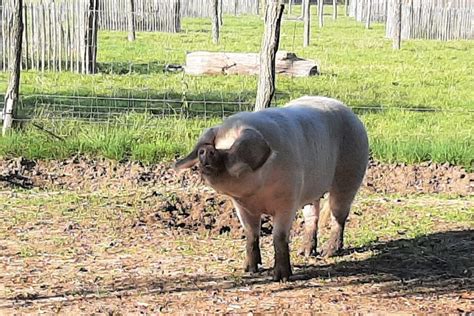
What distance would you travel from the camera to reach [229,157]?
4719 mm

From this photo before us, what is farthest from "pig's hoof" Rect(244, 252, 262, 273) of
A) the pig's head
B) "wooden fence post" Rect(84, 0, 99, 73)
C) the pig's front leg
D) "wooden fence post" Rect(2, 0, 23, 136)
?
"wooden fence post" Rect(84, 0, 99, 73)

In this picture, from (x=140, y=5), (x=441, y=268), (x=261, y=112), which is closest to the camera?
(x=261, y=112)

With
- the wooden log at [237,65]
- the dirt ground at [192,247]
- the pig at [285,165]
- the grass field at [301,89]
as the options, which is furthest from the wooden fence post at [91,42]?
the pig at [285,165]

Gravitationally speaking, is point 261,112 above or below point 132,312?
above

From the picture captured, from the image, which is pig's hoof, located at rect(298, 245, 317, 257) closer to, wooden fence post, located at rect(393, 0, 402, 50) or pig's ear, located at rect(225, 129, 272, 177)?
pig's ear, located at rect(225, 129, 272, 177)

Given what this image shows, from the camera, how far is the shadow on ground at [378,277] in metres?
5.50

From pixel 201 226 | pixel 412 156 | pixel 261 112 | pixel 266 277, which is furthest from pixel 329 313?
pixel 412 156

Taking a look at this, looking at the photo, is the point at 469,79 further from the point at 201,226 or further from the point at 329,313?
the point at 329,313

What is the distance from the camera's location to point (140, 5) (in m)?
34.8

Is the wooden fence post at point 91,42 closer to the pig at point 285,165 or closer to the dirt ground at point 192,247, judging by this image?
the dirt ground at point 192,247

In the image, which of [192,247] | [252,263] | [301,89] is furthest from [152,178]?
[301,89]

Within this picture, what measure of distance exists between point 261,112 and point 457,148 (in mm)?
4604

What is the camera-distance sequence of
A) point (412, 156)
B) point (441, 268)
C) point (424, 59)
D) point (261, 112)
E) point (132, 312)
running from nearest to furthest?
point (132, 312), point (261, 112), point (441, 268), point (412, 156), point (424, 59)

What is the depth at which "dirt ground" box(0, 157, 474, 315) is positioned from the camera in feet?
17.4
